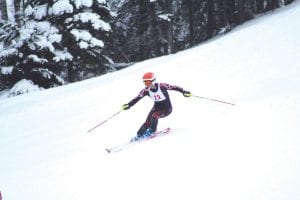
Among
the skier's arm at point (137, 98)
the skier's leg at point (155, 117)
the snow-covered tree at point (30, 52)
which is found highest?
the skier's arm at point (137, 98)

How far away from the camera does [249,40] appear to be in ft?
61.1

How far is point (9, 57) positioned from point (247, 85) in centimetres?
1397

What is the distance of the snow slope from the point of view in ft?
21.5

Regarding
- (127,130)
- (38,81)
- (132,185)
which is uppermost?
(132,185)

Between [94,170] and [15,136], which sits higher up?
[94,170]

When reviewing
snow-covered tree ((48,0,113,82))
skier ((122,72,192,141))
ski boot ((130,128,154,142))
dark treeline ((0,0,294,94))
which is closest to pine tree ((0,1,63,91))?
dark treeline ((0,0,294,94))

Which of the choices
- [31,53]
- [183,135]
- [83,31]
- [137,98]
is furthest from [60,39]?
[183,135]

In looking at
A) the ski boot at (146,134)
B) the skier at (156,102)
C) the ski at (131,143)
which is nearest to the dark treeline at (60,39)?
the skier at (156,102)

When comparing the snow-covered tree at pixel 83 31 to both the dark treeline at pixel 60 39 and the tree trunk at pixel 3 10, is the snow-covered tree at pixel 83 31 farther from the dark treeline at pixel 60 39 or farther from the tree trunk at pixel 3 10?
the tree trunk at pixel 3 10

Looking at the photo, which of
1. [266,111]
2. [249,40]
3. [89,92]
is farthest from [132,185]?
[249,40]

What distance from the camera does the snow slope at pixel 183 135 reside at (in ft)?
21.5

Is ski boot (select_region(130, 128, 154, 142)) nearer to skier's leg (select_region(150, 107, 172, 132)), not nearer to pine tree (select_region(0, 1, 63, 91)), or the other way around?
skier's leg (select_region(150, 107, 172, 132))

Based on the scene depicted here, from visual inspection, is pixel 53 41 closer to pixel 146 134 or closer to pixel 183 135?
pixel 146 134

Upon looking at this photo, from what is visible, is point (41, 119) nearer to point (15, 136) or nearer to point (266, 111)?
point (15, 136)
